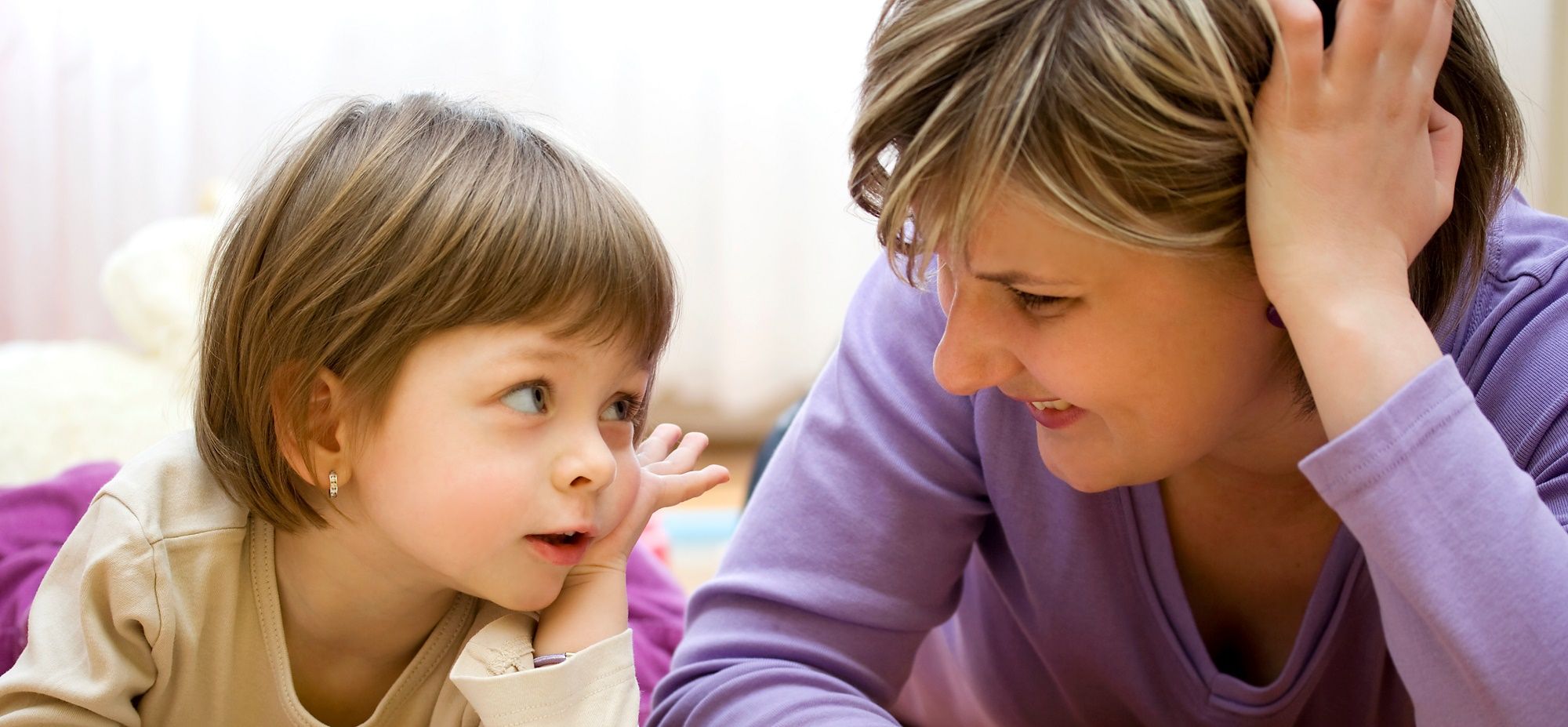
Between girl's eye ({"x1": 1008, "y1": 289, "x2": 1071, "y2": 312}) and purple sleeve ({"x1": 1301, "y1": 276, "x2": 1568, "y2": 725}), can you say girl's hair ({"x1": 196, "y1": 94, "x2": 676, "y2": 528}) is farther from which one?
purple sleeve ({"x1": 1301, "y1": 276, "x2": 1568, "y2": 725})

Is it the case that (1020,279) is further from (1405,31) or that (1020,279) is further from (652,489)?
(652,489)

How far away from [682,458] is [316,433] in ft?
0.94

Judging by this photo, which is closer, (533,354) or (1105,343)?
(1105,343)

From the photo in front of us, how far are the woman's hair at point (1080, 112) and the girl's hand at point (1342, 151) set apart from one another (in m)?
0.02

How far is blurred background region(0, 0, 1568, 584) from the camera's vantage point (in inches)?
113

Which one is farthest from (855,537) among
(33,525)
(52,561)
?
(33,525)

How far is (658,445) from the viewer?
1.14 metres

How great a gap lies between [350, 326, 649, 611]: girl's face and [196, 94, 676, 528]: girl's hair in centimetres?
2

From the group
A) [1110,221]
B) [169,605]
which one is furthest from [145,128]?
[1110,221]

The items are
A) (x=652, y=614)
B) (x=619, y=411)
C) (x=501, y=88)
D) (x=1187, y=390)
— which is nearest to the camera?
(x=1187, y=390)

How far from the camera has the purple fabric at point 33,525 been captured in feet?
4.40

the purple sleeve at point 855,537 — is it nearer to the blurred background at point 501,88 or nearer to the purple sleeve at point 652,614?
the purple sleeve at point 652,614

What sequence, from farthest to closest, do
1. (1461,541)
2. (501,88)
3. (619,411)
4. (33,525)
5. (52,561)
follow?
(501,88)
(33,525)
(52,561)
(619,411)
(1461,541)

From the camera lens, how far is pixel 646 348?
1034 mm
